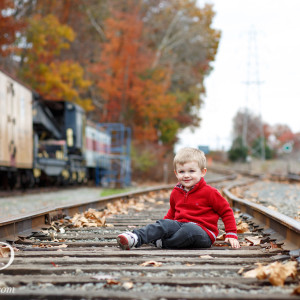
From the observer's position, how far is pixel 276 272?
2.56m

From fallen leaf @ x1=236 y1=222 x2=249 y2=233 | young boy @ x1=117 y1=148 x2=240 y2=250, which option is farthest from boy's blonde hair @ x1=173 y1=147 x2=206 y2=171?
fallen leaf @ x1=236 y1=222 x2=249 y2=233

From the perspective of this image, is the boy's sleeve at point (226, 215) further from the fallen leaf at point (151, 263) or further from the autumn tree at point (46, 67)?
the autumn tree at point (46, 67)

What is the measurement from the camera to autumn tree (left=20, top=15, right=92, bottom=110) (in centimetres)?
2400

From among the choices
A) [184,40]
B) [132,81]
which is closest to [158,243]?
[132,81]

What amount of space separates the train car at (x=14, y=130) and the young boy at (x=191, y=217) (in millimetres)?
8505

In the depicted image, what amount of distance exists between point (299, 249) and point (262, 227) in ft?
5.08

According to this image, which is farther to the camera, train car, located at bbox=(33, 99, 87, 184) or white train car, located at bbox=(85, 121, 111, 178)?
white train car, located at bbox=(85, 121, 111, 178)

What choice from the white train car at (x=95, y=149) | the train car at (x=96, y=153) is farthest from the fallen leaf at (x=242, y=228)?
the white train car at (x=95, y=149)

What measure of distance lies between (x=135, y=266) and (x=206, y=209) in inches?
44.5

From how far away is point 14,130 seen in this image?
1253cm

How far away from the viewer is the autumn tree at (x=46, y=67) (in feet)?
78.7

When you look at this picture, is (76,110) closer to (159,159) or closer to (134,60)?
(159,159)

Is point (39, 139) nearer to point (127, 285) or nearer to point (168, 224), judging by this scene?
point (168, 224)

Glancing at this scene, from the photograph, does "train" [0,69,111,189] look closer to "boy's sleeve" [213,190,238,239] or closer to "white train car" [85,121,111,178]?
"white train car" [85,121,111,178]
